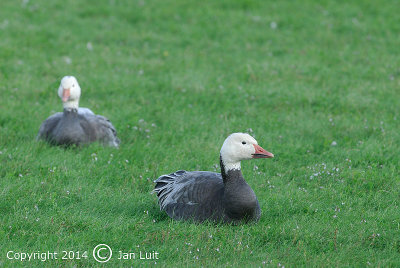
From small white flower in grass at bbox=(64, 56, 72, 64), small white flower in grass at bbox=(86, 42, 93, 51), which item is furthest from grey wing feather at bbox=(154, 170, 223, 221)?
small white flower in grass at bbox=(86, 42, 93, 51)

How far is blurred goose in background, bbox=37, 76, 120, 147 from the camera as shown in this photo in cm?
825

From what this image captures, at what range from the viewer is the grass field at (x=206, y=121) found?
5809 mm

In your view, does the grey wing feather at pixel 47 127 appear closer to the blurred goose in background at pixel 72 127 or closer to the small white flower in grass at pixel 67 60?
the blurred goose in background at pixel 72 127

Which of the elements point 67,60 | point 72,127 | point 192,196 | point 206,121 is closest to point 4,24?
point 67,60

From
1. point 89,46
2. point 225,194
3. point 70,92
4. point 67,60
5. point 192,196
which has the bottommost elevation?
point 192,196

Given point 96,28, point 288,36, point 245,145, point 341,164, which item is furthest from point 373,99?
point 96,28

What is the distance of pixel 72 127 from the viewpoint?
830 cm

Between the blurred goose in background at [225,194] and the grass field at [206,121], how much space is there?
173 mm

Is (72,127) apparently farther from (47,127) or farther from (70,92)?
(70,92)

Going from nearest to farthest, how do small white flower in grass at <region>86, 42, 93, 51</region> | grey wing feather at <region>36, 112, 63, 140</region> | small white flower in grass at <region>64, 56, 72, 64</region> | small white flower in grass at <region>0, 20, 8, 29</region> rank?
grey wing feather at <region>36, 112, 63, 140</region>
small white flower in grass at <region>64, 56, 72, 64</region>
small white flower in grass at <region>86, 42, 93, 51</region>
small white flower in grass at <region>0, 20, 8, 29</region>

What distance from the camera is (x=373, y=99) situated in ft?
33.6

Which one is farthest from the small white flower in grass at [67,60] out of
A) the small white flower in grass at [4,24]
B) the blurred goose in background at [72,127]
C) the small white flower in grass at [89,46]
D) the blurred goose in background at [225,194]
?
the blurred goose in background at [225,194]

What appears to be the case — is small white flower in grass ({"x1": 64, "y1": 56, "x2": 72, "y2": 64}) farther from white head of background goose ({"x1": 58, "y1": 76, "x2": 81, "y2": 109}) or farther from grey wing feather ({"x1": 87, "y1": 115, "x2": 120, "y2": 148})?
grey wing feather ({"x1": 87, "y1": 115, "x2": 120, "y2": 148})

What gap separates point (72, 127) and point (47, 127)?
45 cm
